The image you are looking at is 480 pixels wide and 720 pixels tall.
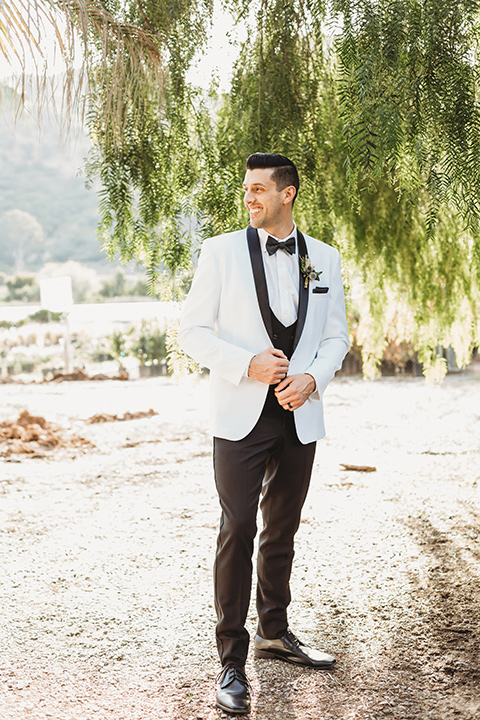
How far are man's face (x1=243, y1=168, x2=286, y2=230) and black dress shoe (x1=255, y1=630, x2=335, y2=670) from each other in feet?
4.92

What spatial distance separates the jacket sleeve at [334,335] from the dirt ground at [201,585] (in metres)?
1.05

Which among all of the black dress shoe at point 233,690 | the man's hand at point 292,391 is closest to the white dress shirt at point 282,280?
the man's hand at point 292,391

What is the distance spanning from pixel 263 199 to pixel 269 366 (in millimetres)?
570

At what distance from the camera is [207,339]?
2322 millimetres

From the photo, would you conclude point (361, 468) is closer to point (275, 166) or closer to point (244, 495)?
point (244, 495)

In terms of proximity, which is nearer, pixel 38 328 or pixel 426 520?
pixel 426 520

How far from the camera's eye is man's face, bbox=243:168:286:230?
2.36 metres

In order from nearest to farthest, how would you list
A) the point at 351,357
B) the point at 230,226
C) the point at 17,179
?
the point at 230,226
the point at 351,357
the point at 17,179

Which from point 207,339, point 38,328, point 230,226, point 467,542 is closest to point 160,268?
point 230,226

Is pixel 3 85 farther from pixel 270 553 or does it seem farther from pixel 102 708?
pixel 102 708

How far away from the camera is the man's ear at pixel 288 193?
7.89ft

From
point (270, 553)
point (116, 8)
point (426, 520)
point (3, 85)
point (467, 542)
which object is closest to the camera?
point (270, 553)

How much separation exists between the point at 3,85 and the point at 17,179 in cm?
7013

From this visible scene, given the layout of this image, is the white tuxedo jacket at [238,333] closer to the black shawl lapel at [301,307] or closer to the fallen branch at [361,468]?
the black shawl lapel at [301,307]
